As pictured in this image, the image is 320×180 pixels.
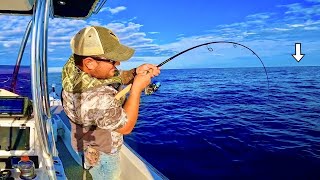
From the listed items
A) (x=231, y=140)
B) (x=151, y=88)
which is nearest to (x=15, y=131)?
(x=151, y=88)

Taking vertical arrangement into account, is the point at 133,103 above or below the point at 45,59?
below

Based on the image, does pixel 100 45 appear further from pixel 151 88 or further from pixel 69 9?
pixel 69 9

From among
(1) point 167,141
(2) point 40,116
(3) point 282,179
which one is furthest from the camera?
(1) point 167,141

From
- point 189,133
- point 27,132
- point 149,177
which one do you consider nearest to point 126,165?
point 149,177

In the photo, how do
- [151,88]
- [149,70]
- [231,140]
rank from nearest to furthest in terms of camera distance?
1. [149,70]
2. [151,88]
3. [231,140]

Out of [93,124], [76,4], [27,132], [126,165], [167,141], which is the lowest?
[167,141]

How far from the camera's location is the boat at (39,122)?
128cm

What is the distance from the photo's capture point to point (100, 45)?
144 cm

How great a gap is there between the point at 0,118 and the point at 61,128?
90.5 inches

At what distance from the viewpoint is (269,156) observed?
26.9 ft

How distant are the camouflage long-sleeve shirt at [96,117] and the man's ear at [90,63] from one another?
4.5 inches

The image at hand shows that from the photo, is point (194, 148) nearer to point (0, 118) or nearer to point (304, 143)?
point (304, 143)

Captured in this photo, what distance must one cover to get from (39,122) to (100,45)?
0.43 m

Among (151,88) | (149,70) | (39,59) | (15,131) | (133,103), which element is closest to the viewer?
(39,59)
